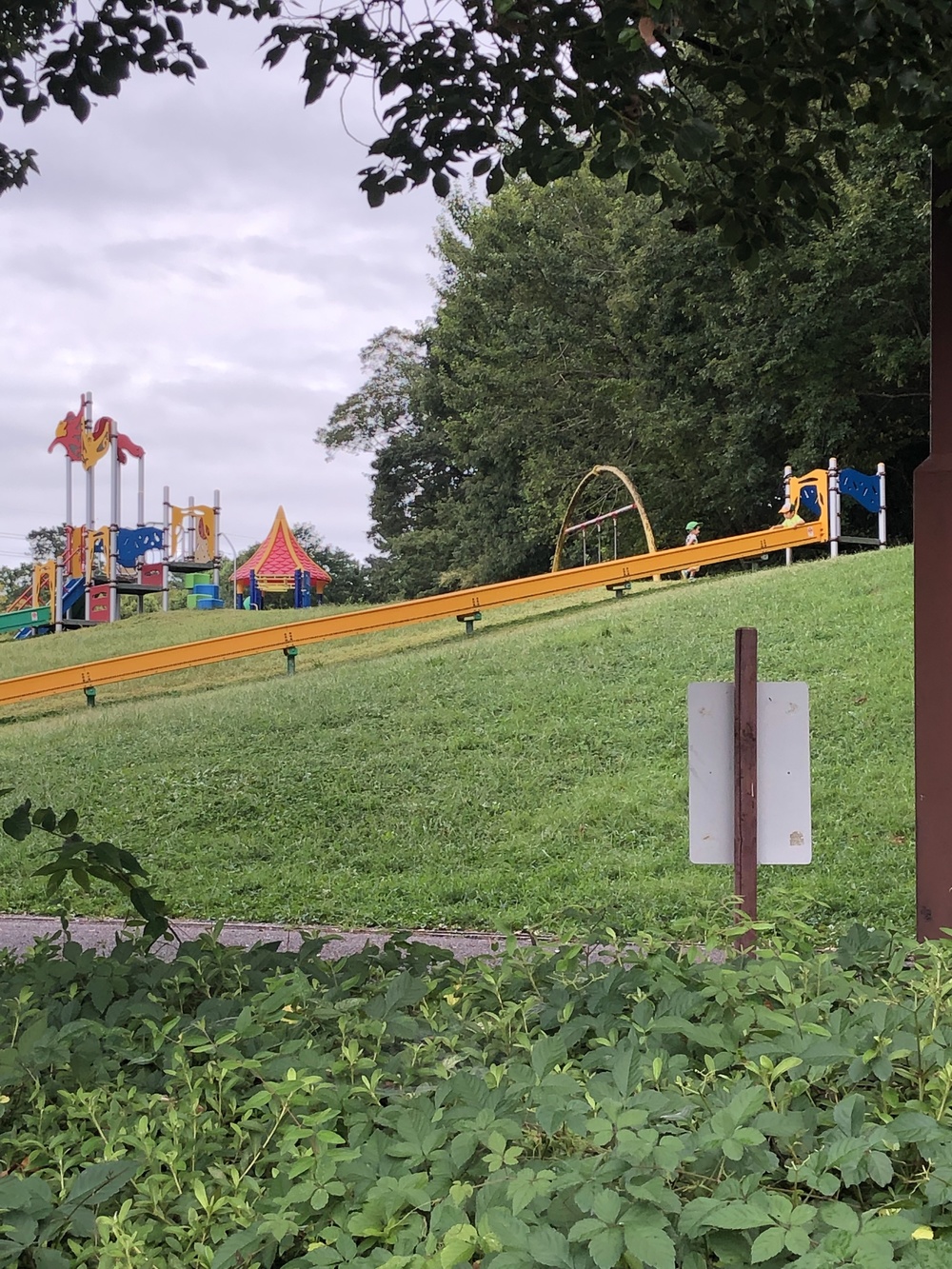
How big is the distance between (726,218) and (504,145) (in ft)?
2.10

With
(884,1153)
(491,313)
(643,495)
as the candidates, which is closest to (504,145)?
(884,1153)

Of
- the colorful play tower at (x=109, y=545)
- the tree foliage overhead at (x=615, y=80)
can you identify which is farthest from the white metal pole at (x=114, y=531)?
the tree foliage overhead at (x=615, y=80)

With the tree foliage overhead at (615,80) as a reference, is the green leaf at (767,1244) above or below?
below

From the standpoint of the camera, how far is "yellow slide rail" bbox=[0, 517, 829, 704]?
35.4 ft

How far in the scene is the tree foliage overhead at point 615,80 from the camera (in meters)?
2.34

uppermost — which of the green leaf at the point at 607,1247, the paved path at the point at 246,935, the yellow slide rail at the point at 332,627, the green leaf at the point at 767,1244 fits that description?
the yellow slide rail at the point at 332,627

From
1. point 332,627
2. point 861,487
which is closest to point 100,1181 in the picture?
point 332,627

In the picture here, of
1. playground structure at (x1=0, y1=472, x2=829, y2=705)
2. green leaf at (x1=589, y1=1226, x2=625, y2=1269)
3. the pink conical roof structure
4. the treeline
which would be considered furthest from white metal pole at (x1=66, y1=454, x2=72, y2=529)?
green leaf at (x1=589, y1=1226, x2=625, y2=1269)

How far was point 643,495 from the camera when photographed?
2122cm

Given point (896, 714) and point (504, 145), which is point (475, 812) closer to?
point (896, 714)

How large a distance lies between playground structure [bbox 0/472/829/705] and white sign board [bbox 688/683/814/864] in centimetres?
901

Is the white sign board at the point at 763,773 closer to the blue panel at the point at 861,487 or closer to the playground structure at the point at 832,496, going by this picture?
the playground structure at the point at 832,496

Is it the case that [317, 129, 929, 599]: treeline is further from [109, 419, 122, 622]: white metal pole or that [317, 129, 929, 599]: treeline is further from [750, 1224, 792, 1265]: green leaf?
[750, 1224, 792, 1265]: green leaf

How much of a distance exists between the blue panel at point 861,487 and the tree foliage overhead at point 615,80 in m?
13.0
